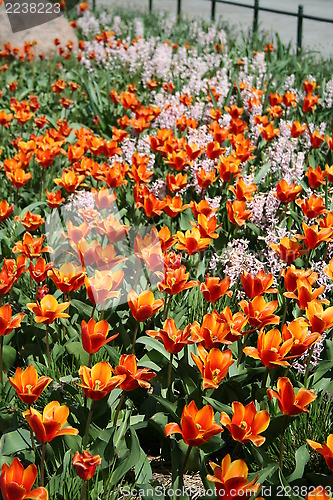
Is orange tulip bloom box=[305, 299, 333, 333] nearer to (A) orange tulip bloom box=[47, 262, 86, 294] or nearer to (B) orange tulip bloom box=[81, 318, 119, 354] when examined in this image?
(B) orange tulip bloom box=[81, 318, 119, 354]

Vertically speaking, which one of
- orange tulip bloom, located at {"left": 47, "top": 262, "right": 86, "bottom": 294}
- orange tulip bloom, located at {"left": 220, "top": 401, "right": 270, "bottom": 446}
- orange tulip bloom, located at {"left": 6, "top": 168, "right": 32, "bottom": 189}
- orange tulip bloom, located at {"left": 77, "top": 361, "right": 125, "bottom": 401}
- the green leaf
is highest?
orange tulip bloom, located at {"left": 77, "top": 361, "right": 125, "bottom": 401}

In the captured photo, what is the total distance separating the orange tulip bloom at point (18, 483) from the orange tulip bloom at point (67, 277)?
77 cm

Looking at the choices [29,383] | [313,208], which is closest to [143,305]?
[29,383]

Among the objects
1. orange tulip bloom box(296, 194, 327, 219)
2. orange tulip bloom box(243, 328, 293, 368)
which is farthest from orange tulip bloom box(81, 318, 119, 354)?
orange tulip bloom box(296, 194, 327, 219)

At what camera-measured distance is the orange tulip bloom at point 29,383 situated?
1571 mm

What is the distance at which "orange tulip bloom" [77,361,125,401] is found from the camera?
159 centimetres

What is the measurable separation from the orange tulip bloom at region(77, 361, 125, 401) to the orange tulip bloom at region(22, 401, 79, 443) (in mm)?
89

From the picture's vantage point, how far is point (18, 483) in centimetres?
140

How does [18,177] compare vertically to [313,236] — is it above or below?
below

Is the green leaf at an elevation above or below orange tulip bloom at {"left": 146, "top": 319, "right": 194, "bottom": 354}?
below

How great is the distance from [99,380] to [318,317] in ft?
2.30

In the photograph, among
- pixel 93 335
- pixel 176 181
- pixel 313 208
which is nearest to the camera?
pixel 93 335

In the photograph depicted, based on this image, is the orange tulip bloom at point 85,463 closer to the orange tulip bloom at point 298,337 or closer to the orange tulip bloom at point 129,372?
the orange tulip bloom at point 129,372

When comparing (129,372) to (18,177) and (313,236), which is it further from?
(18,177)
